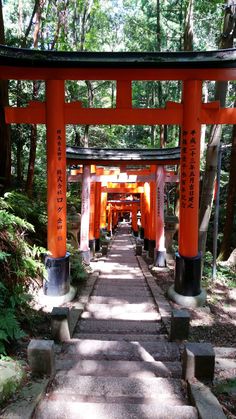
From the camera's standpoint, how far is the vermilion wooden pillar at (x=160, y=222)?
10.7 m

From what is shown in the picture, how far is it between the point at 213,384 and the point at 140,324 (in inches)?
86.2

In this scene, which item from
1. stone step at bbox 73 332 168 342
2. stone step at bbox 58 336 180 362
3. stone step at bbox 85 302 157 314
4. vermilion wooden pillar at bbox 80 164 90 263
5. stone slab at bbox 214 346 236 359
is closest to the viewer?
stone slab at bbox 214 346 236 359

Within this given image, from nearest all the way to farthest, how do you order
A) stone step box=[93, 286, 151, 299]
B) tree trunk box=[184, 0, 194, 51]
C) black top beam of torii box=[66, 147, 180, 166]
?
stone step box=[93, 286, 151, 299], black top beam of torii box=[66, 147, 180, 166], tree trunk box=[184, 0, 194, 51]

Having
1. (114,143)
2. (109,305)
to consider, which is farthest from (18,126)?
(114,143)

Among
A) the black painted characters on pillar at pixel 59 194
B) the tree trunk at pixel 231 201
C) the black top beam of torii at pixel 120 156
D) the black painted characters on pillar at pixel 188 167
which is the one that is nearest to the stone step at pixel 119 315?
the black painted characters on pillar at pixel 59 194

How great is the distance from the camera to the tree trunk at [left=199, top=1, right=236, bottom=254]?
732 cm

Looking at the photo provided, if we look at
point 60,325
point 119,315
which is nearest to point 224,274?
point 119,315

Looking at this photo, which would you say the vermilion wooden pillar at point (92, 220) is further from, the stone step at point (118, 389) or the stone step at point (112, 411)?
the stone step at point (112, 411)

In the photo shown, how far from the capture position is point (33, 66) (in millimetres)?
5656

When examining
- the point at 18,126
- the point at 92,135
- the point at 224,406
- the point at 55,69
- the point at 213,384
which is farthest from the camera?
the point at 92,135

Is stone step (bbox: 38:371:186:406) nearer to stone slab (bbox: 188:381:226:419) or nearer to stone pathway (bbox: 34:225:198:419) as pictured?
stone pathway (bbox: 34:225:198:419)

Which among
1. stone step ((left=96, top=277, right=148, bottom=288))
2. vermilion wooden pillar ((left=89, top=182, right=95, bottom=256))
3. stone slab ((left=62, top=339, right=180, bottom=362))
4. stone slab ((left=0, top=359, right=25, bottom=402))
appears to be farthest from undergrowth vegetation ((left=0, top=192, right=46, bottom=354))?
vermilion wooden pillar ((left=89, top=182, right=95, bottom=256))

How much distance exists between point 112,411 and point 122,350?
1.41 metres

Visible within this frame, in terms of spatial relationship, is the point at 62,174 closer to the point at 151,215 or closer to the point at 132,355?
the point at 132,355
